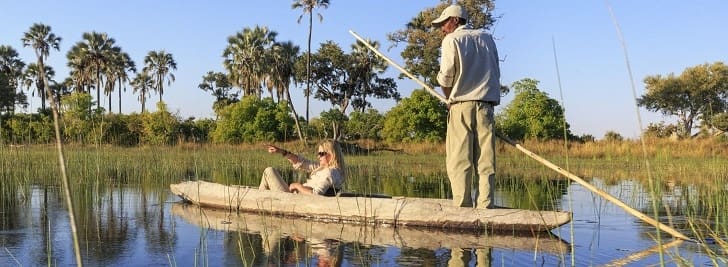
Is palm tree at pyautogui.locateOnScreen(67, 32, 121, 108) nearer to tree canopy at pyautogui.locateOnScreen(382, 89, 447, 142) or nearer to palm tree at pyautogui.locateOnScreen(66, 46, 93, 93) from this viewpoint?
palm tree at pyautogui.locateOnScreen(66, 46, 93, 93)

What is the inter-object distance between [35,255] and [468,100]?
377 centimetres

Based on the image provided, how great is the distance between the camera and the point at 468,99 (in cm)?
605

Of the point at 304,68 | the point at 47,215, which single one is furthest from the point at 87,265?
the point at 304,68

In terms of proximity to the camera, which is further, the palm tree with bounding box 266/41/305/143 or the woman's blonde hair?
the palm tree with bounding box 266/41/305/143

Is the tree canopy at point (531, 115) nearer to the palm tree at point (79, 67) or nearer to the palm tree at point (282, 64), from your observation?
the palm tree at point (282, 64)

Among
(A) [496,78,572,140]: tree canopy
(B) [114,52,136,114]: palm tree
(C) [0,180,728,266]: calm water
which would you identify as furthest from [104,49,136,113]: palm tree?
(C) [0,180,728,266]: calm water

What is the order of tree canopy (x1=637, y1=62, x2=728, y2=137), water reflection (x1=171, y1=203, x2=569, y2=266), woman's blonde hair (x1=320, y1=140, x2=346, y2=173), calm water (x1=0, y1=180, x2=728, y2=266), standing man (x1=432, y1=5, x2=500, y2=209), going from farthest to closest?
tree canopy (x1=637, y1=62, x2=728, y2=137) → woman's blonde hair (x1=320, y1=140, x2=346, y2=173) → standing man (x1=432, y1=5, x2=500, y2=209) → water reflection (x1=171, y1=203, x2=569, y2=266) → calm water (x1=0, y1=180, x2=728, y2=266)

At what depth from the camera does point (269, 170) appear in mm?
7473

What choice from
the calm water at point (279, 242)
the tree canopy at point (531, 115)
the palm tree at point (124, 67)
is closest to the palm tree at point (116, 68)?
the palm tree at point (124, 67)

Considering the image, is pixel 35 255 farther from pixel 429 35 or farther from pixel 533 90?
Result: pixel 429 35

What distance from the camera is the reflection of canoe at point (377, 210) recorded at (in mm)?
5832

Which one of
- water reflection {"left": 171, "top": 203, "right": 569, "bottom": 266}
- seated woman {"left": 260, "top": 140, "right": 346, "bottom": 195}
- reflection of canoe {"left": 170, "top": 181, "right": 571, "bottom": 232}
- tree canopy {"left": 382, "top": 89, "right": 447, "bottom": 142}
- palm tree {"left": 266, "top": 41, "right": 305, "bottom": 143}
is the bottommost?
water reflection {"left": 171, "top": 203, "right": 569, "bottom": 266}

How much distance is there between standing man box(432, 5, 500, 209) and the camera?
19.7ft

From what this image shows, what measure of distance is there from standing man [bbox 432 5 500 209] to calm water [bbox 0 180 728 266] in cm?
54
